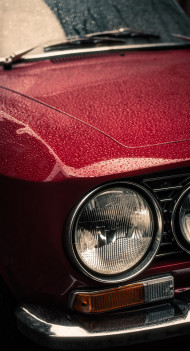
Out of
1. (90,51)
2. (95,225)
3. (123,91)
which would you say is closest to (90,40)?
(90,51)

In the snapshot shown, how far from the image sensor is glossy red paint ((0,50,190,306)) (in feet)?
4.43

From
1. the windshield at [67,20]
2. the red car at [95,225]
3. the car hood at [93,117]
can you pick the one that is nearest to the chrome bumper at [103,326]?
the red car at [95,225]

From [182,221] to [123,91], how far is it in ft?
2.21

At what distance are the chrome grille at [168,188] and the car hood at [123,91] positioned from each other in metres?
0.11

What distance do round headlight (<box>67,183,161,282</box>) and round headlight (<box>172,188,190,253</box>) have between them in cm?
7

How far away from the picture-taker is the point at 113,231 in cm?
140

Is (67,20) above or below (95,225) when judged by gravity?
above

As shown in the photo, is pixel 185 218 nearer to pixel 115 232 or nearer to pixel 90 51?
pixel 115 232

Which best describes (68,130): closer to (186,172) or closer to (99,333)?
(186,172)

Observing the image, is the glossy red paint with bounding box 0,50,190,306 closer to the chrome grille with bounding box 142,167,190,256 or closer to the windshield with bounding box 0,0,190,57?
the chrome grille with bounding box 142,167,190,256

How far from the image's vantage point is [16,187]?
1372 mm

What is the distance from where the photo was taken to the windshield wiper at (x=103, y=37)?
232cm

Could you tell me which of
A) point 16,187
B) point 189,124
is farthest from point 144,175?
point 16,187

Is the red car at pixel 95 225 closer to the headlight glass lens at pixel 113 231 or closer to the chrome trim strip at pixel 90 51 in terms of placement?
the headlight glass lens at pixel 113 231
